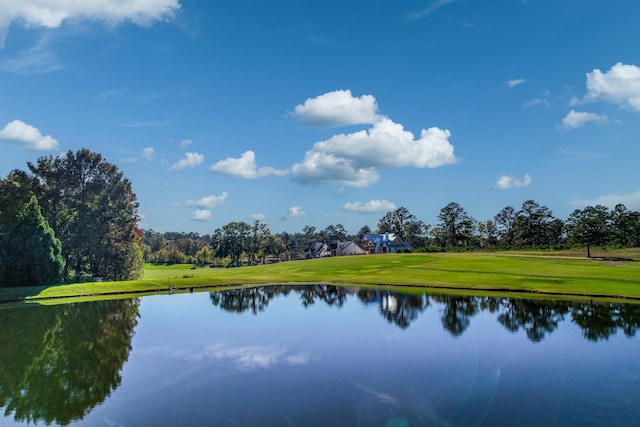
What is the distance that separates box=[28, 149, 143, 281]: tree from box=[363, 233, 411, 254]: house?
9128 cm

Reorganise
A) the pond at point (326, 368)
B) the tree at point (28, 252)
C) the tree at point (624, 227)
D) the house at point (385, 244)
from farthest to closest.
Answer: the house at point (385, 244) → the tree at point (624, 227) → the tree at point (28, 252) → the pond at point (326, 368)

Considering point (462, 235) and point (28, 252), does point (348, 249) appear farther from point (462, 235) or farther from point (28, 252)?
point (28, 252)

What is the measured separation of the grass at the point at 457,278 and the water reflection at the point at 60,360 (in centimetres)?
1516

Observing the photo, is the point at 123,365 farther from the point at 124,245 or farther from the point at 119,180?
the point at 119,180

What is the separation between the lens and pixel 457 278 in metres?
57.8

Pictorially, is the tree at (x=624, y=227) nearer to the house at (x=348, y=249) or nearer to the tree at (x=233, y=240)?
the house at (x=348, y=249)

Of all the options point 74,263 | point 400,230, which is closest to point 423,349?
point 74,263

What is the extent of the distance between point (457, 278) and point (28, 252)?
53.4 m

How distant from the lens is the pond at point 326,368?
44.2 feet

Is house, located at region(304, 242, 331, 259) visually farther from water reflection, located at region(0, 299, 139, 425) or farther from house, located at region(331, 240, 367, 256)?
water reflection, located at region(0, 299, 139, 425)

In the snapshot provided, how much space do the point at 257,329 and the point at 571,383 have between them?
61.7 ft

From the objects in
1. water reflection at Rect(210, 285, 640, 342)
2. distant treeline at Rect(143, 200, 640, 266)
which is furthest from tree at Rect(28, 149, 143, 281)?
distant treeline at Rect(143, 200, 640, 266)

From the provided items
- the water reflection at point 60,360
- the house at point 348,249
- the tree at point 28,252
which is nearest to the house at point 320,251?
the house at point 348,249

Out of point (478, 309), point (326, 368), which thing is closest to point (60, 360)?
point (326, 368)
